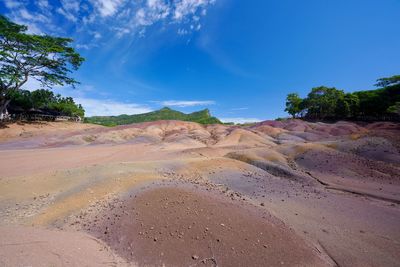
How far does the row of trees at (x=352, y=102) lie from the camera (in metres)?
44.3

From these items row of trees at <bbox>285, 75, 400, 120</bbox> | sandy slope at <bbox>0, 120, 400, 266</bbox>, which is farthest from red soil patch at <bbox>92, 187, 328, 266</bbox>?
row of trees at <bbox>285, 75, 400, 120</bbox>

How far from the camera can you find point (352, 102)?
48.1 meters

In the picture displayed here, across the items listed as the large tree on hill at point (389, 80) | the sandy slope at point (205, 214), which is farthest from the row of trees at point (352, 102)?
the sandy slope at point (205, 214)

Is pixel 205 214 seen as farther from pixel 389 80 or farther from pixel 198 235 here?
pixel 389 80

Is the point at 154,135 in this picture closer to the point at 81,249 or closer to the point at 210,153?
the point at 210,153

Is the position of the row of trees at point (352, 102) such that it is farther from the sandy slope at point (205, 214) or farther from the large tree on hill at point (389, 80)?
the sandy slope at point (205, 214)

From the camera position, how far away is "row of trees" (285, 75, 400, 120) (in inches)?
1743

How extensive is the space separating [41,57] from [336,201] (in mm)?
36072

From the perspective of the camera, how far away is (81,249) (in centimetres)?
442

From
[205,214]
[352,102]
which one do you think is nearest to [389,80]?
[352,102]

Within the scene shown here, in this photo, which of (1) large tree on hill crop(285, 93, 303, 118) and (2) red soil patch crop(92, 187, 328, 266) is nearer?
(2) red soil patch crop(92, 187, 328, 266)

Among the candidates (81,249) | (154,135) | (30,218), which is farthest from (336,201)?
(154,135)

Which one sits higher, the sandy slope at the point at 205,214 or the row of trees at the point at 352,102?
the row of trees at the point at 352,102

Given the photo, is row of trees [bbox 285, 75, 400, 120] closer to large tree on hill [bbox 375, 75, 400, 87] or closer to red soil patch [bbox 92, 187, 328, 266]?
large tree on hill [bbox 375, 75, 400, 87]
